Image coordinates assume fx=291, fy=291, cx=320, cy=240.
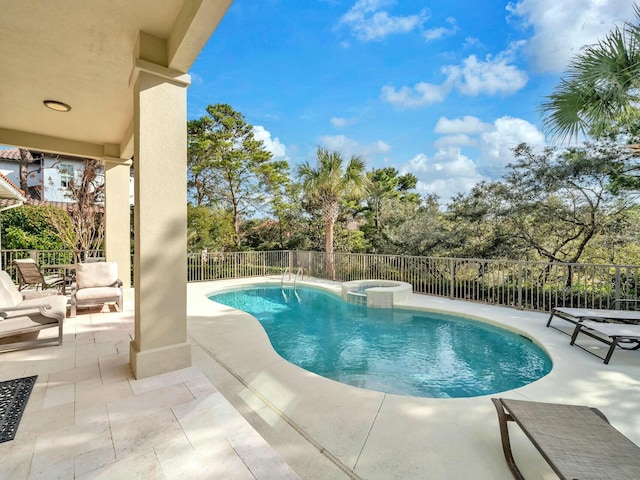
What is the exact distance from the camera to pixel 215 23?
2373 millimetres

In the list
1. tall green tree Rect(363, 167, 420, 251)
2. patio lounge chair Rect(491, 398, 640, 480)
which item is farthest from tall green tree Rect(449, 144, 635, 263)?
patio lounge chair Rect(491, 398, 640, 480)

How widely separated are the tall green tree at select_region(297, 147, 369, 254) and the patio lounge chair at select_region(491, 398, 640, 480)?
956 cm

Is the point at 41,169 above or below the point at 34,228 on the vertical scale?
above

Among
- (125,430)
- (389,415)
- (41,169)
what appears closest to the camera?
(125,430)

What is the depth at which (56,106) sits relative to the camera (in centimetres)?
436

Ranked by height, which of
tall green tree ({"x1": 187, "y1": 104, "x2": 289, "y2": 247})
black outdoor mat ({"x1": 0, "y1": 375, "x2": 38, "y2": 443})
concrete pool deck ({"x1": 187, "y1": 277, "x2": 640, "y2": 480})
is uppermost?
tall green tree ({"x1": 187, "y1": 104, "x2": 289, "y2": 247})

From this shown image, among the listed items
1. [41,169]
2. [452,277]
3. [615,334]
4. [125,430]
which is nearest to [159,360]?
[125,430]

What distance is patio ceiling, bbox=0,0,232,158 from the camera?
8.00ft

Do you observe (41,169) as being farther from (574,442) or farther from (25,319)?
(574,442)

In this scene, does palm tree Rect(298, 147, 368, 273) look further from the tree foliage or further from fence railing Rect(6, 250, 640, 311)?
the tree foliage

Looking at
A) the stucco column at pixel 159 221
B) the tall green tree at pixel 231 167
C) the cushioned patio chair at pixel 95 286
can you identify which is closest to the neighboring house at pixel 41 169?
the tall green tree at pixel 231 167

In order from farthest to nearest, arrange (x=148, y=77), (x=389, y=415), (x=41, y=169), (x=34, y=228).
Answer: (x=41, y=169) → (x=34, y=228) → (x=148, y=77) → (x=389, y=415)

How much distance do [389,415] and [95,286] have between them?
18.1 ft

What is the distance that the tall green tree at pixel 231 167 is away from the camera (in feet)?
49.6
